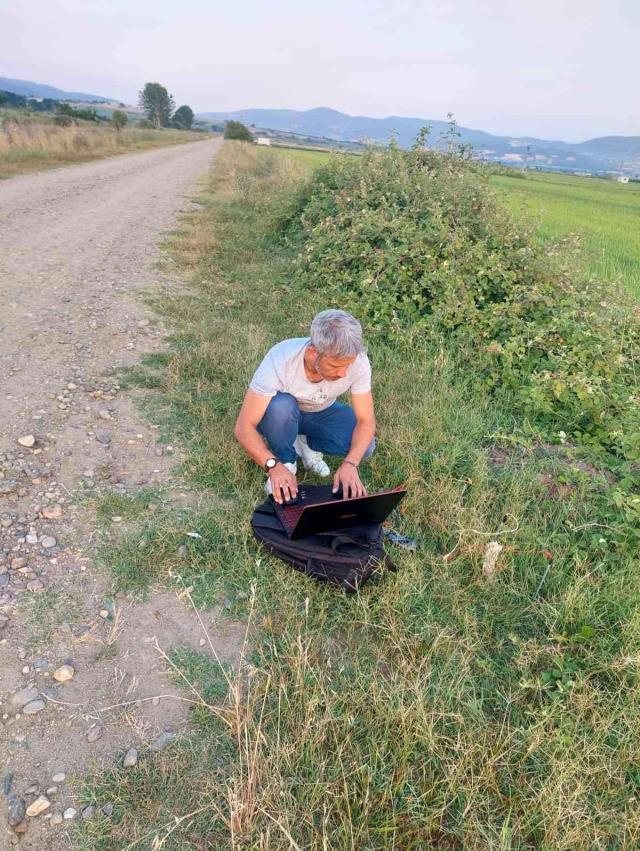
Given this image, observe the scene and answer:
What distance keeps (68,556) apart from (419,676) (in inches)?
63.5

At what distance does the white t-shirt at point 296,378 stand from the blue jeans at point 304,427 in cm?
8

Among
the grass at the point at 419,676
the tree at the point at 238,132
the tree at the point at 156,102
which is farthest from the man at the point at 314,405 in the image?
the tree at the point at 156,102

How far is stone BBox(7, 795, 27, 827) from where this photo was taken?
58.3 inches

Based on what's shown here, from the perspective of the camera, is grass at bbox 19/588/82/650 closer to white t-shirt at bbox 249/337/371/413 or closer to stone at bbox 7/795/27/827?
stone at bbox 7/795/27/827

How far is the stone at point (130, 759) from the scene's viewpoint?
1648 millimetres

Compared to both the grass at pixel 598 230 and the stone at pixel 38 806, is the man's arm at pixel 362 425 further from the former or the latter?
the grass at pixel 598 230

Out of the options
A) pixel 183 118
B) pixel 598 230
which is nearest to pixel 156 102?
pixel 183 118

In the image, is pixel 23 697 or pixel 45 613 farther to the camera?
pixel 45 613

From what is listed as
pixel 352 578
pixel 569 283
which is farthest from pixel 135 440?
pixel 569 283

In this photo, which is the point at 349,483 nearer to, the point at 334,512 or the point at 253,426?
the point at 334,512

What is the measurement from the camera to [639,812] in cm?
158

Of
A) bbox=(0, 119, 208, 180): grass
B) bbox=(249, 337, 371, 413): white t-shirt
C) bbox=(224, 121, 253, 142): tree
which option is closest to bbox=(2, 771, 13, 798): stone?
bbox=(249, 337, 371, 413): white t-shirt

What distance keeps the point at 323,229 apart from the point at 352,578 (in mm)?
5236

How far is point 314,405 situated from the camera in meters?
2.93
